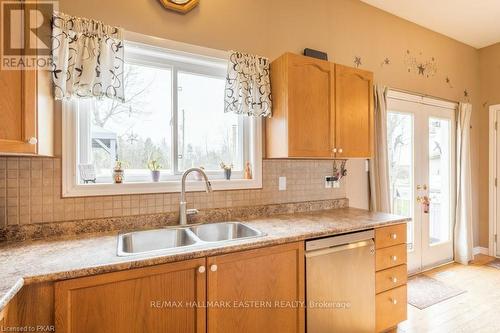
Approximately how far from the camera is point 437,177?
3.32 meters

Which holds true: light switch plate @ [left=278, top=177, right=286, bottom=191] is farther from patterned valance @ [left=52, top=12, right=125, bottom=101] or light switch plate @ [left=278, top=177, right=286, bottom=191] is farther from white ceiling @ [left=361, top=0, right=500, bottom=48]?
white ceiling @ [left=361, top=0, right=500, bottom=48]

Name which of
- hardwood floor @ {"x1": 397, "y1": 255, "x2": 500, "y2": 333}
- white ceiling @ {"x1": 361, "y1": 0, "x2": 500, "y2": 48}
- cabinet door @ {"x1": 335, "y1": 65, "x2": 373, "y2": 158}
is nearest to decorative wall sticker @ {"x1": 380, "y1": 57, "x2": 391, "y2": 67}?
white ceiling @ {"x1": 361, "y1": 0, "x2": 500, "y2": 48}

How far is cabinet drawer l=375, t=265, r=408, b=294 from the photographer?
6.07 ft

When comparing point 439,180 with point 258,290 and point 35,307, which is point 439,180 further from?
point 35,307

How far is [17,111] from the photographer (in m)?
1.11

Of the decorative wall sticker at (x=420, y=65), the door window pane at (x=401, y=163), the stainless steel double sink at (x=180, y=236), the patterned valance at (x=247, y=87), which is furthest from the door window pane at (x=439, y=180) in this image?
the stainless steel double sink at (x=180, y=236)

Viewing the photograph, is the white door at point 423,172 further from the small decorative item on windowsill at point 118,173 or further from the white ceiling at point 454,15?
the small decorative item on windowsill at point 118,173

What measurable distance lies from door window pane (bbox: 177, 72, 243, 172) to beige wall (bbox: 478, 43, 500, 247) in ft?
11.8

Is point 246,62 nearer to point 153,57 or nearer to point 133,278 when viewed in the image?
point 153,57

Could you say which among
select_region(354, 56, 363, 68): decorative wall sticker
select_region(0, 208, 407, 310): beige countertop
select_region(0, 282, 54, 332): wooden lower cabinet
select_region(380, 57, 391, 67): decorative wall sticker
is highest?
select_region(380, 57, 391, 67): decorative wall sticker

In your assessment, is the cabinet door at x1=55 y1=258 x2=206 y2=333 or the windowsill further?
the windowsill

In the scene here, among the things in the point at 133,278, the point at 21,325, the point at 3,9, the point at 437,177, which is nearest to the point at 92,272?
the point at 133,278

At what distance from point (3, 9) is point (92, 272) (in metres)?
1.11

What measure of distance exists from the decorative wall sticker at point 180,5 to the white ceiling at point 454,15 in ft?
5.92
